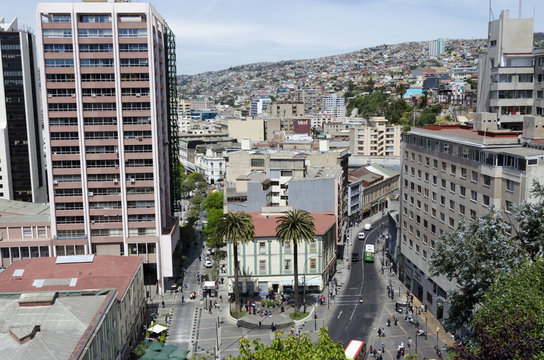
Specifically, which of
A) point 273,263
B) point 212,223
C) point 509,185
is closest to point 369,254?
point 273,263

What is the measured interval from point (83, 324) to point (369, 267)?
2271 inches

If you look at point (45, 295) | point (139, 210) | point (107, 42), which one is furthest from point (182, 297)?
point (107, 42)

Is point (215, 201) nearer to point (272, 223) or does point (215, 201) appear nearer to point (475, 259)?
point (272, 223)

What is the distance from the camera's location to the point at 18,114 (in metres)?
131

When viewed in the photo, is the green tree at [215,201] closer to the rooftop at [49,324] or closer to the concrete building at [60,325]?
the concrete building at [60,325]

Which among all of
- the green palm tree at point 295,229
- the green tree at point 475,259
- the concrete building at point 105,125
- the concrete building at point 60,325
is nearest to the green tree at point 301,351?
the green tree at point 475,259

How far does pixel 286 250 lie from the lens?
77.2 m

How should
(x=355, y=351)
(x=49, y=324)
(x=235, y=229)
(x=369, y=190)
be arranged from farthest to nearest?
(x=369, y=190) < (x=235, y=229) < (x=355, y=351) < (x=49, y=324)

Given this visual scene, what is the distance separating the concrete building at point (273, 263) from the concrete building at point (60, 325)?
2618 centimetres

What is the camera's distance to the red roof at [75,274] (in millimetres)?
59875

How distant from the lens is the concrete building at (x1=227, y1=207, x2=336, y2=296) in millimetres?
76875

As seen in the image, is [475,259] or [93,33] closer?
[475,259]

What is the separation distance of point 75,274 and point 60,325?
71.7 feet

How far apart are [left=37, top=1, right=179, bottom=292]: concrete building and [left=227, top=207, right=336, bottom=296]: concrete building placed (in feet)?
43.9
